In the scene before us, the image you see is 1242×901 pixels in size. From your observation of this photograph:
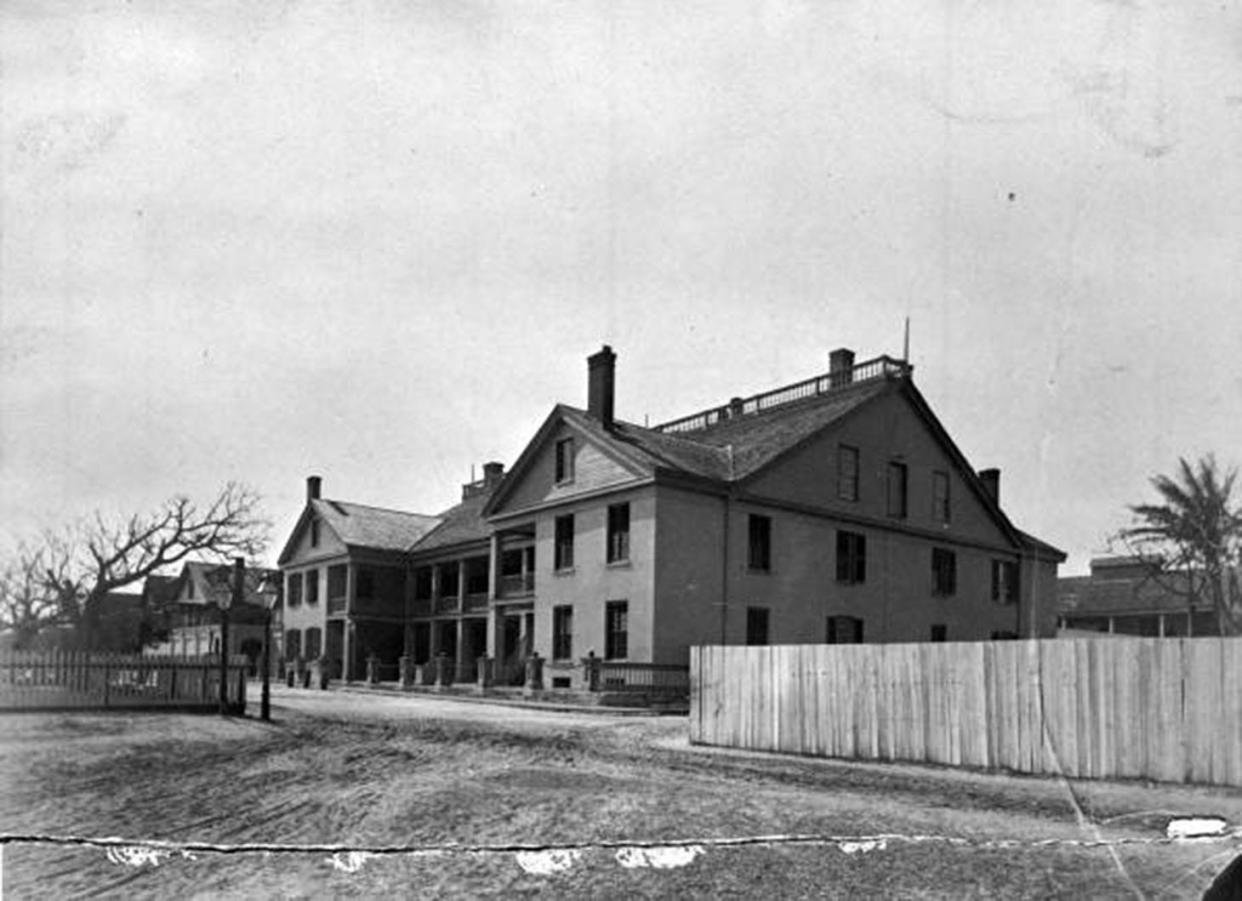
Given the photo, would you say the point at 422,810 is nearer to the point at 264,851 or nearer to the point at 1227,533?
the point at 264,851

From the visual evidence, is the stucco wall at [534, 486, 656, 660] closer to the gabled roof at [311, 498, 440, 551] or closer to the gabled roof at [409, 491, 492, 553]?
the gabled roof at [311, 498, 440, 551]

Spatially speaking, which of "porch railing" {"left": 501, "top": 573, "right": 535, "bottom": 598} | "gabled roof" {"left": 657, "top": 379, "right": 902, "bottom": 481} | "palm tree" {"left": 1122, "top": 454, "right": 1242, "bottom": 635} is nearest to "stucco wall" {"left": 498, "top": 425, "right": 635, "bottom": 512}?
"porch railing" {"left": 501, "top": 573, "right": 535, "bottom": 598}

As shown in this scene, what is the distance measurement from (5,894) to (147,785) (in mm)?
2831

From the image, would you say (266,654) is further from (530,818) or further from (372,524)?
(372,524)

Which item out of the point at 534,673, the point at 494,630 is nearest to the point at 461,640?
the point at 494,630

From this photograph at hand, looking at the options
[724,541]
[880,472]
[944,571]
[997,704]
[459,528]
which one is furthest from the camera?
[459,528]

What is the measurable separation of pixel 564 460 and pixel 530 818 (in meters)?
24.3

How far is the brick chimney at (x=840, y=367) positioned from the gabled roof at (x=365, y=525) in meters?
12.7

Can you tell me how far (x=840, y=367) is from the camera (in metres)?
34.8

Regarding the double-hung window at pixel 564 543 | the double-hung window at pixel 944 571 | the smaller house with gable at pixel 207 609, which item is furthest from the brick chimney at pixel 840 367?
the smaller house with gable at pixel 207 609

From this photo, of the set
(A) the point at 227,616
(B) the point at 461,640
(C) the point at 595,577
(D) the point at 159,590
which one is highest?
(C) the point at 595,577

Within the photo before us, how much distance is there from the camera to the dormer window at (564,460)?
33.2m

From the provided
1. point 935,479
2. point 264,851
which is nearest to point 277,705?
point 264,851

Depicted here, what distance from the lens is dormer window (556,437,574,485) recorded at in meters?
33.2
